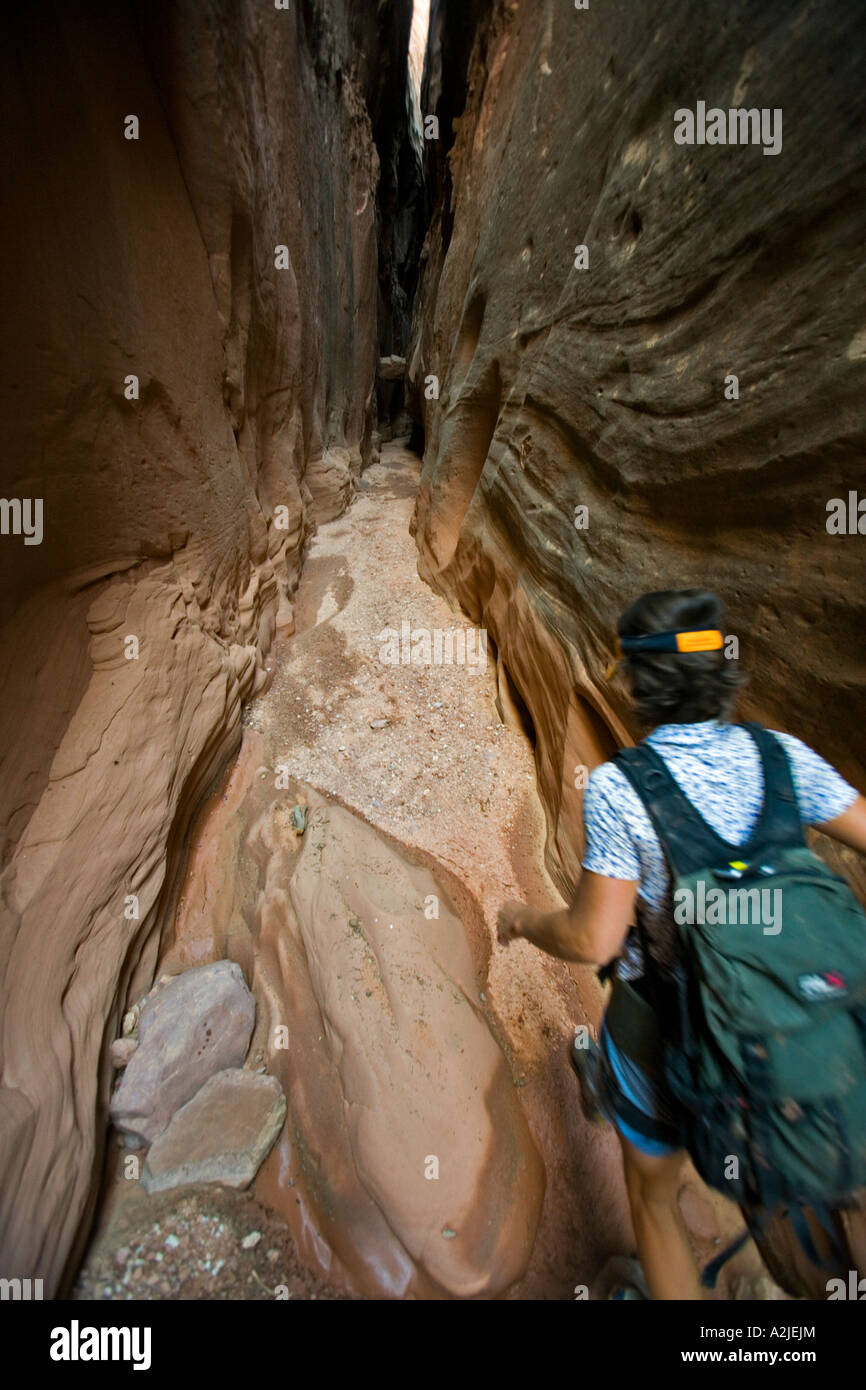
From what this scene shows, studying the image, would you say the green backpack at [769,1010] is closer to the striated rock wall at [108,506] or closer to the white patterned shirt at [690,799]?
the white patterned shirt at [690,799]

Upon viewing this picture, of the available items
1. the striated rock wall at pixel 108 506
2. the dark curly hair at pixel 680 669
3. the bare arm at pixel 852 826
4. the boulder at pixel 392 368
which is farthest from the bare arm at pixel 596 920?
the boulder at pixel 392 368

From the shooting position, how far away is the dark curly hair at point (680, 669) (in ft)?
4.15

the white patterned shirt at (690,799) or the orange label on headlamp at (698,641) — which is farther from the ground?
the orange label on headlamp at (698,641)

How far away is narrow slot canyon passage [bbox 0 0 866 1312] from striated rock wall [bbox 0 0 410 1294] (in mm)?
21

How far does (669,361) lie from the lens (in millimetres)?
2408

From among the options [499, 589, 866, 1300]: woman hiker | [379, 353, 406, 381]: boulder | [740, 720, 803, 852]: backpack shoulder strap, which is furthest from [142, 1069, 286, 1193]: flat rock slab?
[379, 353, 406, 381]: boulder

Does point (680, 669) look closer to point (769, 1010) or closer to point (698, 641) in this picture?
point (698, 641)

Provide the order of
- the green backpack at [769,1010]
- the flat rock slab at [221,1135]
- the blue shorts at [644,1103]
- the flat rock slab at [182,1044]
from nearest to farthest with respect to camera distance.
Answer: the green backpack at [769,1010] → the blue shorts at [644,1103] → the flat rock slab at [221,1135] → the flat rock slab at [182,1044]

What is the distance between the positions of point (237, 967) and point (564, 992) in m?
1.82

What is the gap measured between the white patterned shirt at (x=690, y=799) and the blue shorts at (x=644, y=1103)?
48 cm

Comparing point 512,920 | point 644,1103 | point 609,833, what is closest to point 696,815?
point 609,833

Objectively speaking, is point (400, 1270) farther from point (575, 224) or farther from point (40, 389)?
point (575, 224)

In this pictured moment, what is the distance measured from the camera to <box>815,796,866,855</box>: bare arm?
1230mm

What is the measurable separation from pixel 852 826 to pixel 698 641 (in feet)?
2.10
